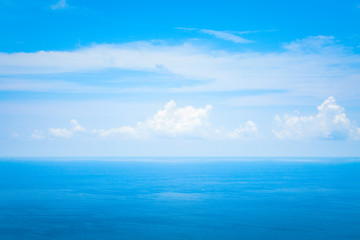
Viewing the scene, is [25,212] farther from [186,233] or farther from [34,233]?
[186,233]

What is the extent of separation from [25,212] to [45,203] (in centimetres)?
1193

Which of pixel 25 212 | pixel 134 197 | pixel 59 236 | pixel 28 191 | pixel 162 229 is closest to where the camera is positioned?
pixel 59 236

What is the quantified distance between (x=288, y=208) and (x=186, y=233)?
106 ft

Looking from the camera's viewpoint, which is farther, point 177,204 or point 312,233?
point 177,204

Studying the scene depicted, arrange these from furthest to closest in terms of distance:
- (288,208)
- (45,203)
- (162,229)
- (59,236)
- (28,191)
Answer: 1. (28,191)
2. (45,203)
3. (288,208)
4. (162,229)
5. (59,236)

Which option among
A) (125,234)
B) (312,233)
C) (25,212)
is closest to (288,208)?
(312,233)

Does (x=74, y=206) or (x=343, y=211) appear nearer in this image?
(x=343, y=211)

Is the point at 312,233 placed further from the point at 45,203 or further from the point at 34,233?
the point at 45,203

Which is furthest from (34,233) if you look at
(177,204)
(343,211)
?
(343,211)

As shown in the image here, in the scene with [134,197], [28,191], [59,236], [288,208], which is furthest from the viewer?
[28,191]

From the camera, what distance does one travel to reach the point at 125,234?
184 feet

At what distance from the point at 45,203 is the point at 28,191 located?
25.9m

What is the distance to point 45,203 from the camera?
273 feet

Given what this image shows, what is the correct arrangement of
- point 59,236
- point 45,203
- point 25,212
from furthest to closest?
point 45,203 → point 25,212 → point 59,236
